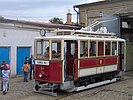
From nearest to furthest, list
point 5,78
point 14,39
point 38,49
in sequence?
point 5,78
point 38,49
point 14,39

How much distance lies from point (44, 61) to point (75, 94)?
2162 mm

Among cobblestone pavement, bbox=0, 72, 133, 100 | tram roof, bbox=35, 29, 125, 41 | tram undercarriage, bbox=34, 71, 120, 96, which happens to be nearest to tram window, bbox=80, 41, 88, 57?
tram roof, bbox=35, 29, 125, 41

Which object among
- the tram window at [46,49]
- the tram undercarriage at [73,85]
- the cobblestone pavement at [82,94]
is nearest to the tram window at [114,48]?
the tram undercarriage at [73,85]

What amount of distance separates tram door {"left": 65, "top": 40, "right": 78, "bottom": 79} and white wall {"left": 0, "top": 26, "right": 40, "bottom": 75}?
5.66 m

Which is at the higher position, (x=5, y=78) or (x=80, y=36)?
(x=80, y=36)

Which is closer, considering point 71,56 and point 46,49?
point 46,49

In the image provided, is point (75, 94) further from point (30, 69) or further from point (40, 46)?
point (30, 69)

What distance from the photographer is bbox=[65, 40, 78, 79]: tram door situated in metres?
12.9

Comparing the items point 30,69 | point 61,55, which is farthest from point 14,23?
point 61,55

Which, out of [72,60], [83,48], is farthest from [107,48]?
[72,60]

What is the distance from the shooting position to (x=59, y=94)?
1270 cm

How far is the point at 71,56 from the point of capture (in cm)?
1339

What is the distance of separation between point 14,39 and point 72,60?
6383 millimetres

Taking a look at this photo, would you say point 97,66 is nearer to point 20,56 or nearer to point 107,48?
point 107,48
